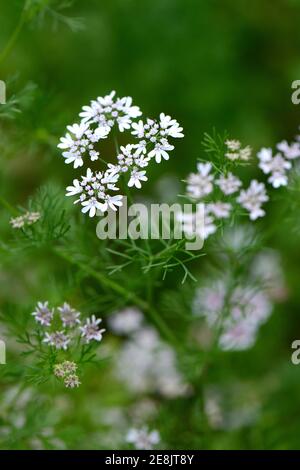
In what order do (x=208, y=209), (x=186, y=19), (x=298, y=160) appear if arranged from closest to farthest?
(x=208, y=209), (x=298, y=160), (x=186, y=19)

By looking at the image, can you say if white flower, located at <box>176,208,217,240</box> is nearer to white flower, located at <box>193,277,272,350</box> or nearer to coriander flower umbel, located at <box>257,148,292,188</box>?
coriander flower umbel, located at <box>257,148,292,188</box>

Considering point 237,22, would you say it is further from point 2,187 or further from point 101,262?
point 101,262

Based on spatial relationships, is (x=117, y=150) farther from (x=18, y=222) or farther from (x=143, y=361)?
(x=143, y=361)

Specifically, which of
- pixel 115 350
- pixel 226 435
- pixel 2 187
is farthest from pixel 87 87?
pixel 226 435

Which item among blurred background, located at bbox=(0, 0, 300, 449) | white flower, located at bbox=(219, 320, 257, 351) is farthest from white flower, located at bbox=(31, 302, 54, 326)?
blurred background, located at bbox=(0, 0, 300, 449)

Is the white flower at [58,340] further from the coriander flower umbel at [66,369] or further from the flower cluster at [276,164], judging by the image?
the flower cluster at [276,164]

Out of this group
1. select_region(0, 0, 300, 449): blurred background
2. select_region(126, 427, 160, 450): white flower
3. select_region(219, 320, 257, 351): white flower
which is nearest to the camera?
select_region(126, 427, 160, 450): white flower

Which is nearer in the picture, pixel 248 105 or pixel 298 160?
pixel 298 160

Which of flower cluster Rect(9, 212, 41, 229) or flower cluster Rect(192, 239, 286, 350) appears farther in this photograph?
flower cluster Rect(192, 239, 286, 350)
